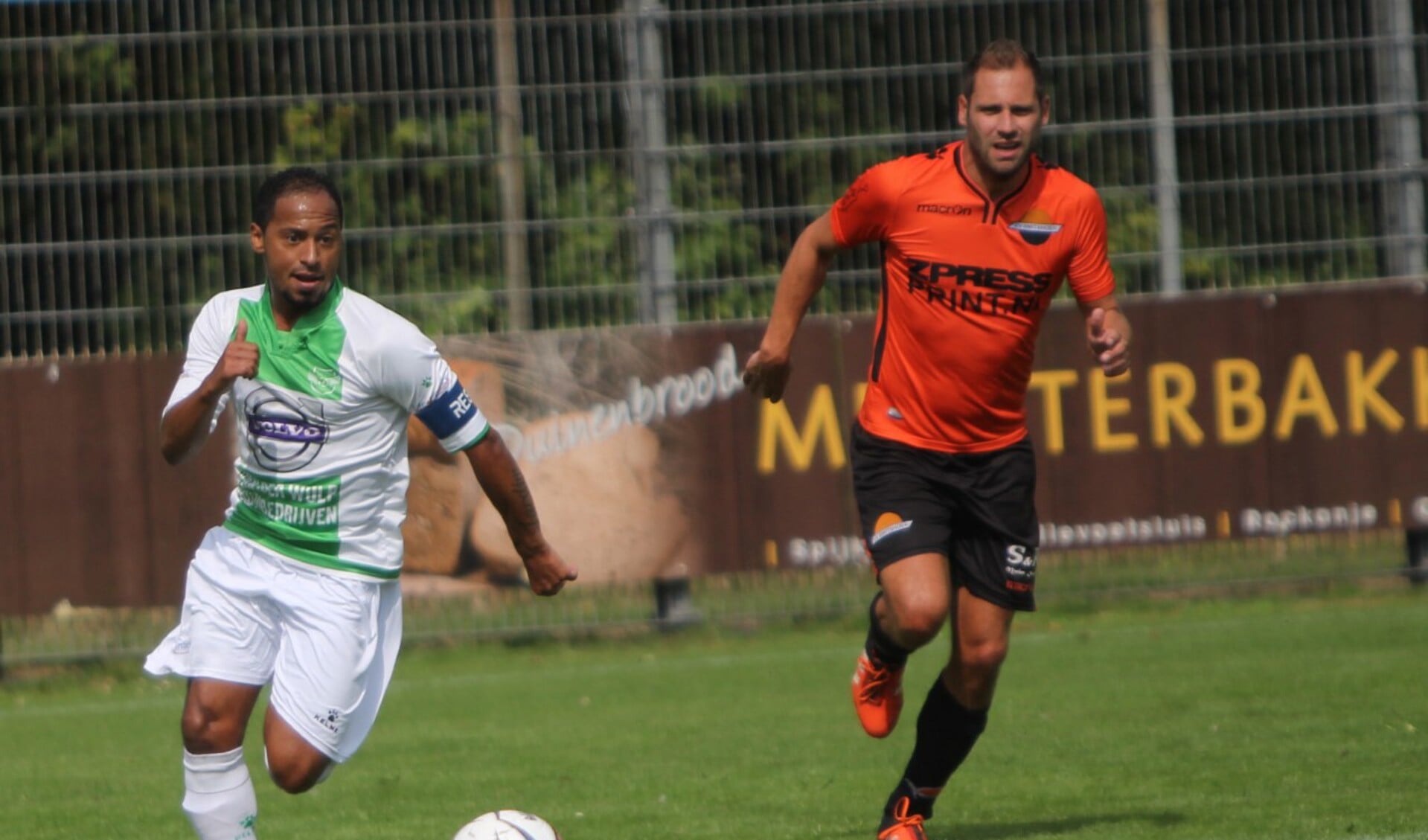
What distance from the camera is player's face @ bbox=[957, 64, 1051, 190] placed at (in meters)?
6.19

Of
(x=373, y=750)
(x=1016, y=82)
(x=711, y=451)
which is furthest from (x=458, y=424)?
(x=711, y=451)

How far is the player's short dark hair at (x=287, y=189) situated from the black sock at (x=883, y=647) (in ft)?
6.89

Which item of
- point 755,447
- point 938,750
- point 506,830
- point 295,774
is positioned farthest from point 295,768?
point 755,447

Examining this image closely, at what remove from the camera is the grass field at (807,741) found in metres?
7.00

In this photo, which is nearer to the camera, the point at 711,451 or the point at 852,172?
the point at 711,451

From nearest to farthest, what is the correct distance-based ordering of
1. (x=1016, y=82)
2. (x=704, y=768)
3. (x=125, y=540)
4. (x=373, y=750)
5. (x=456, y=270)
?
(x=1016, y=82) < (x=704, y=768) < (x=373, y=750) < (x=125, y=540) < (x=456, y=270)

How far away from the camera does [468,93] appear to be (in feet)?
40.6

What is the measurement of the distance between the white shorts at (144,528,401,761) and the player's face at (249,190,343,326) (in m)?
0.74

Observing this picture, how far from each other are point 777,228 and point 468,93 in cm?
209

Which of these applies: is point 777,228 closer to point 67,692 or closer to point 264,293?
point 67,692

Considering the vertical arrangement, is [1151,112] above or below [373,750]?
above

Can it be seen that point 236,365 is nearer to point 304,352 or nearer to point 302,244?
point 304,352

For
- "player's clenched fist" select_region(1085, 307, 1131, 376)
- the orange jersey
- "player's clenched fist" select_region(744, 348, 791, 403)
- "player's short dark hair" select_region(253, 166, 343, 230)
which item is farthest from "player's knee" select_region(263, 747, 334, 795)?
"player's clenched fist" select_region(1085, 307, 1131, 376)

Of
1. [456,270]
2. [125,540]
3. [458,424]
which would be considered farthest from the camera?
[456,270]
